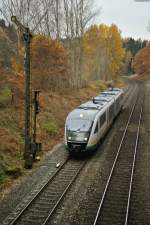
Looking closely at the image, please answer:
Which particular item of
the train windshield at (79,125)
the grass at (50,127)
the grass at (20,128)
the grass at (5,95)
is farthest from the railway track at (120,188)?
the grass at (5,95)

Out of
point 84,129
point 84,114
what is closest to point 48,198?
point 84,129

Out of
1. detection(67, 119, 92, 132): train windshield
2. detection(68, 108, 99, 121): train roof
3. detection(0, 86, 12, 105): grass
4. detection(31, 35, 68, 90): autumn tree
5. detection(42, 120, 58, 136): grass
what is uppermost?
detection(31, 35, 68, 90): autumn tree

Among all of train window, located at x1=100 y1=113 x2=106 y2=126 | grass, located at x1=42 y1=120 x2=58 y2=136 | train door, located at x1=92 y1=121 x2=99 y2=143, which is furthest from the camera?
grass, located at x1=42 y1=120 x2=58 y2=136

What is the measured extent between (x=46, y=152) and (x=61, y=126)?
704cm

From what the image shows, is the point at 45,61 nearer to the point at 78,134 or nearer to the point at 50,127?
the point at 50,127

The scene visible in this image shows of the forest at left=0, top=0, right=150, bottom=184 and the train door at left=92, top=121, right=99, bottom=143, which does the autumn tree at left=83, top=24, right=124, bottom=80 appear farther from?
the train door at left=92, top=121, right=99, bottom=143

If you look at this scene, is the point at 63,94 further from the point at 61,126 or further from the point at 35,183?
the point at 35,183

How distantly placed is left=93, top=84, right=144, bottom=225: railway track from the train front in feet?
7.52

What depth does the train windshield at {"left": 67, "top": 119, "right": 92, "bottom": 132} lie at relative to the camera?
23.3 meters

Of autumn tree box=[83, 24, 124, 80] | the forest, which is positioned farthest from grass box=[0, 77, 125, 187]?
autumn tree box=[83, 24, 124, 80]

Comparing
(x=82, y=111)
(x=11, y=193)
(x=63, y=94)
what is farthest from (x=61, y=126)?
(x=11, y=193)

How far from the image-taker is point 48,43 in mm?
36031

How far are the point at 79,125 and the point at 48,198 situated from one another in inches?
297

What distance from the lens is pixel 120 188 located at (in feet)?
60.0
